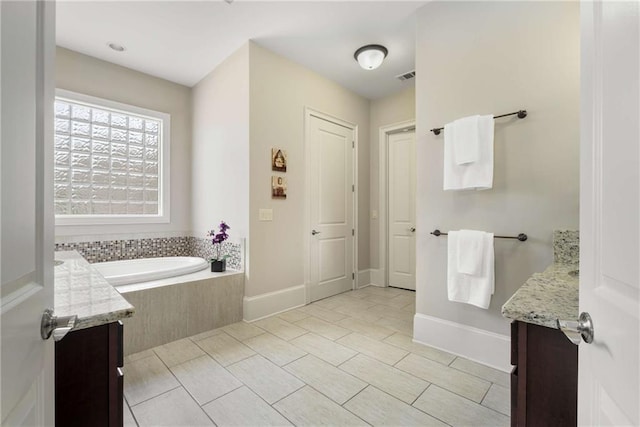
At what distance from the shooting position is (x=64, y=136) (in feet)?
10.00

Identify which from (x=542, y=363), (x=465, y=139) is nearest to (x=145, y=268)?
(x=465, y=139)

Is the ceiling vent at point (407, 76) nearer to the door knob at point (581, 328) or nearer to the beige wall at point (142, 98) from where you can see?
the beige wall at point (142, 98)

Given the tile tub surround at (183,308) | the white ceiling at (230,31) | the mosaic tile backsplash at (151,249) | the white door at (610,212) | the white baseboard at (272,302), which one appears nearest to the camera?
the white door at (610,212)

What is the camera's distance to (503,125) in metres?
1.95

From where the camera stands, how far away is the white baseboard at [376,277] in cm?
414

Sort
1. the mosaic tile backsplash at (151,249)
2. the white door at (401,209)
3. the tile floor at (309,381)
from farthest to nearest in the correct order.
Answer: the white door at (401,209) → the mosaic tile backsplash at (151,249) → the tile floor at (309,381)

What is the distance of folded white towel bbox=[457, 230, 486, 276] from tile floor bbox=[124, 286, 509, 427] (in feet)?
2.23

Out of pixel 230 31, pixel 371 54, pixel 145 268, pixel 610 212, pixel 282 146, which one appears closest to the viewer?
pixel 610 212

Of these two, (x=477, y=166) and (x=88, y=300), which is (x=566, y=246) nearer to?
(x=477, y=166)

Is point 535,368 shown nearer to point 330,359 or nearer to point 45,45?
point 330,359

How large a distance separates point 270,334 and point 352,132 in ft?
9.26

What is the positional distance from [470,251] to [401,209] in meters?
2.11

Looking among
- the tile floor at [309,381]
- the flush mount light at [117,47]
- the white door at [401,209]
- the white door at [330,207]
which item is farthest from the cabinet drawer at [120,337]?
the white door at [401,209]

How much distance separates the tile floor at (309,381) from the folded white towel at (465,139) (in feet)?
4.77
